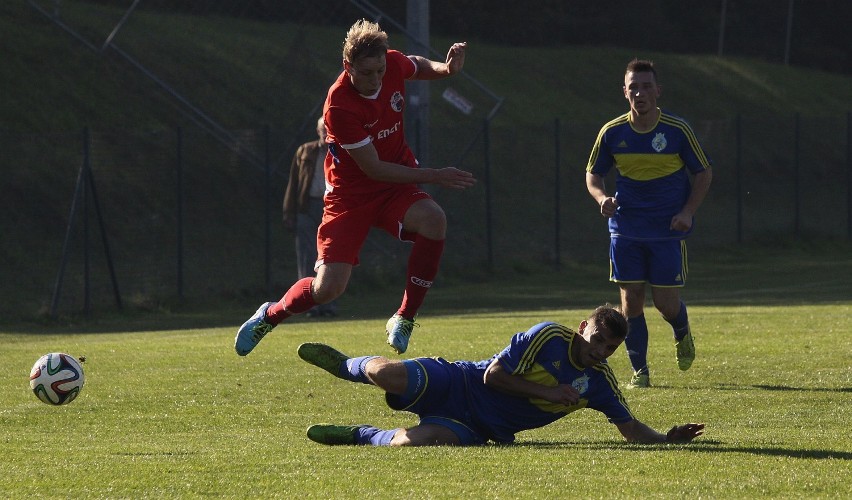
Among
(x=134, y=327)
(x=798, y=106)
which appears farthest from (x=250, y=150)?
(x=798, y=106)

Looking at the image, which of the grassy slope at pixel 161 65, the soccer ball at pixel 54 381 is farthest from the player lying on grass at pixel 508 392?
the grassy slope at pixel 161 65

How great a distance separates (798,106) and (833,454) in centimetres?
3844

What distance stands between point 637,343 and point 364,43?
3523 mm

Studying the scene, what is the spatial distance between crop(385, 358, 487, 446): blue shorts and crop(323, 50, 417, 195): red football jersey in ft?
4.62

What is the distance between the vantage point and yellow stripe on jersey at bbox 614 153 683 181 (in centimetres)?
1060

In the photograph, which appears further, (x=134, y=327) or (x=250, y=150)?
(x=250, y=150)

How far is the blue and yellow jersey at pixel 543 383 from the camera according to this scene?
8164mm

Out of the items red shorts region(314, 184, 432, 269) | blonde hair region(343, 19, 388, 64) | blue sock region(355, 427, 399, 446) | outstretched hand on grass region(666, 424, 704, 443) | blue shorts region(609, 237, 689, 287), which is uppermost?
blonde hair region(343, 19, 388, 64)

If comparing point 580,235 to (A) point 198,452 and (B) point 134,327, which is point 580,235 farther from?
(A) point 198,452

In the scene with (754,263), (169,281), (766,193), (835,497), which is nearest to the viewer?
(835,497)

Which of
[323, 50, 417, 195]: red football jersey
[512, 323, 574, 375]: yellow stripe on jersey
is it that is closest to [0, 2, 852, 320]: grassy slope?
[323, 50, 417, 195]: red football jersey

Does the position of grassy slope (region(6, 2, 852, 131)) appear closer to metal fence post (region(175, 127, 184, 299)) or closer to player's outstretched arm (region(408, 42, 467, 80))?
metal fence post (region(175, 127, 184, 299))

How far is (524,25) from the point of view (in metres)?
42.1

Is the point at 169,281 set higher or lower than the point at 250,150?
lower
